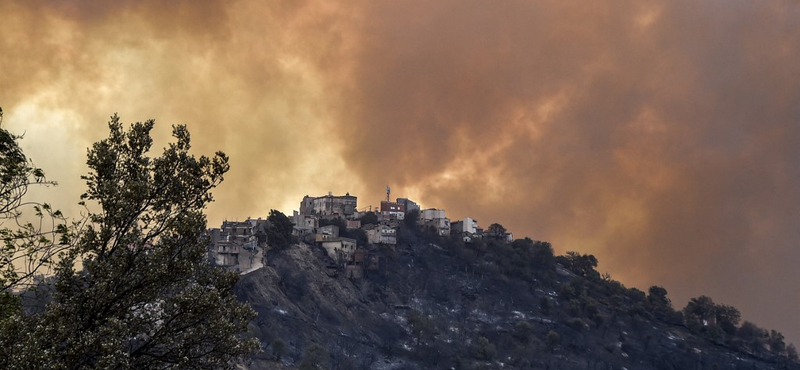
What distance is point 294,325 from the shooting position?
14400 centimetres

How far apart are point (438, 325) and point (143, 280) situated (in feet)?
491

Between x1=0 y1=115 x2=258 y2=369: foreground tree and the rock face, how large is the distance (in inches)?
3837

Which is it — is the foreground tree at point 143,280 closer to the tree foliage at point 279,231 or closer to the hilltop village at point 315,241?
the hilltop village at point 315,241

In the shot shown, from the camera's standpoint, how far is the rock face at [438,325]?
145 metres

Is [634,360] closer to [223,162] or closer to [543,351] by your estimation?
[543,351]

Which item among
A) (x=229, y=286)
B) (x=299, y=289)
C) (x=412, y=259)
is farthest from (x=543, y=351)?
(x=229, y=286)

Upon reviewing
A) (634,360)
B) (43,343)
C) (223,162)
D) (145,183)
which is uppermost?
(634,360)

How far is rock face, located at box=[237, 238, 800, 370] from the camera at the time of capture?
14488 cm

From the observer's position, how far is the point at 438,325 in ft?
557

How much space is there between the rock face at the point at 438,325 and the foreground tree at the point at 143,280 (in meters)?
97.5

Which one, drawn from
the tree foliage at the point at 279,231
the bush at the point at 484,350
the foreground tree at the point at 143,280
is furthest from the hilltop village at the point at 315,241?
the foreground tree at the point at 143,280

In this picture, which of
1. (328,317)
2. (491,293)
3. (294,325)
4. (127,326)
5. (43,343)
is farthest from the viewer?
(491,293)

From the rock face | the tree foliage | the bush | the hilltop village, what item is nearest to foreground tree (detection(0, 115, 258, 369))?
the rock face

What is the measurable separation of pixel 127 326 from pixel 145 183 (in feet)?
17.6
